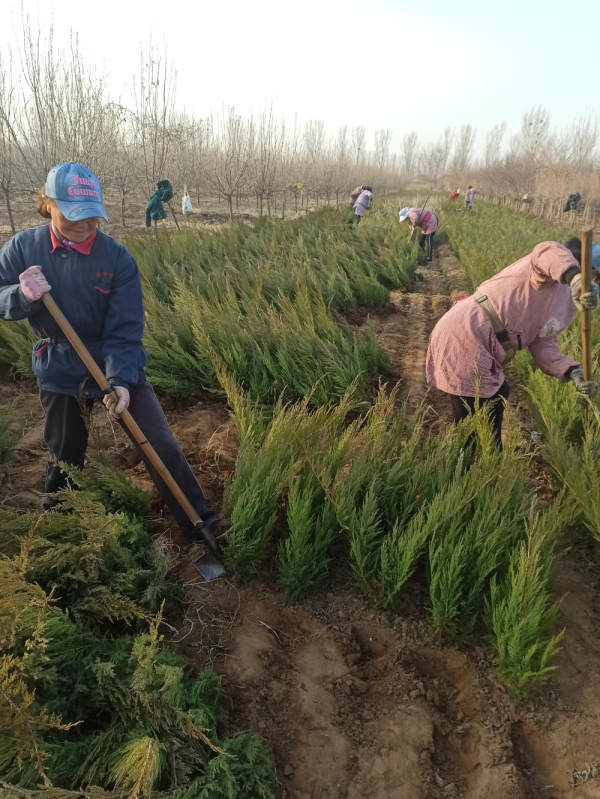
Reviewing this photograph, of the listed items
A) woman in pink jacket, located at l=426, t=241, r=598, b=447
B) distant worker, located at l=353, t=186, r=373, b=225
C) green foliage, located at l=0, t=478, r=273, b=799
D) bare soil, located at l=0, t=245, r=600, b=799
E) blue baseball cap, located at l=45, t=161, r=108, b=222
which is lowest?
bare soil, located at l=0, t=245, r=600, b=799

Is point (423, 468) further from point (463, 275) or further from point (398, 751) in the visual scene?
point (463, 275)

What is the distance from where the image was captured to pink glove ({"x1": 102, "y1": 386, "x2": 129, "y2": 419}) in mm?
2021

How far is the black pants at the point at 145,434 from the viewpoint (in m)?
2.21

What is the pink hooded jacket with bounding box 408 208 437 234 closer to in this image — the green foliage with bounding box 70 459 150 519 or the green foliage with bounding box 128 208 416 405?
the green foliage with bounding box 128 208 416 405

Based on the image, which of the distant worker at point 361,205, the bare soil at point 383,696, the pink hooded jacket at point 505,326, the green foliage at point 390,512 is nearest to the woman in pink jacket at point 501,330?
the pink hooded jacket at point 505,326

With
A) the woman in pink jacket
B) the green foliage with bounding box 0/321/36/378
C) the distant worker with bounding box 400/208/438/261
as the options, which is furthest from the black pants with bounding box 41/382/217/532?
the distant worker with bounding box 400/208/438/261

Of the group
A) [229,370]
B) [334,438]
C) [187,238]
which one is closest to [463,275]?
[187,238]

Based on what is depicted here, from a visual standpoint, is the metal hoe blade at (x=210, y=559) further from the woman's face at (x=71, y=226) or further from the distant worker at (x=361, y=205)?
the distant worker at (x=361, y=205)

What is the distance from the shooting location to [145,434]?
224 centimetres

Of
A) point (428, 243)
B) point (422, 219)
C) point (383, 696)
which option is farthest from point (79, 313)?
point (428, 243)

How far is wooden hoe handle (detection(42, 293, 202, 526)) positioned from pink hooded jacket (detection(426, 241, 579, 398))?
1549 millimetres

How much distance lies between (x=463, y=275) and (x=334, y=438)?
7851 millimetres

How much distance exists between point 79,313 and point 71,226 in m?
0.36

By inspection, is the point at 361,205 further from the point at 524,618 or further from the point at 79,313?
the point at 524,618
